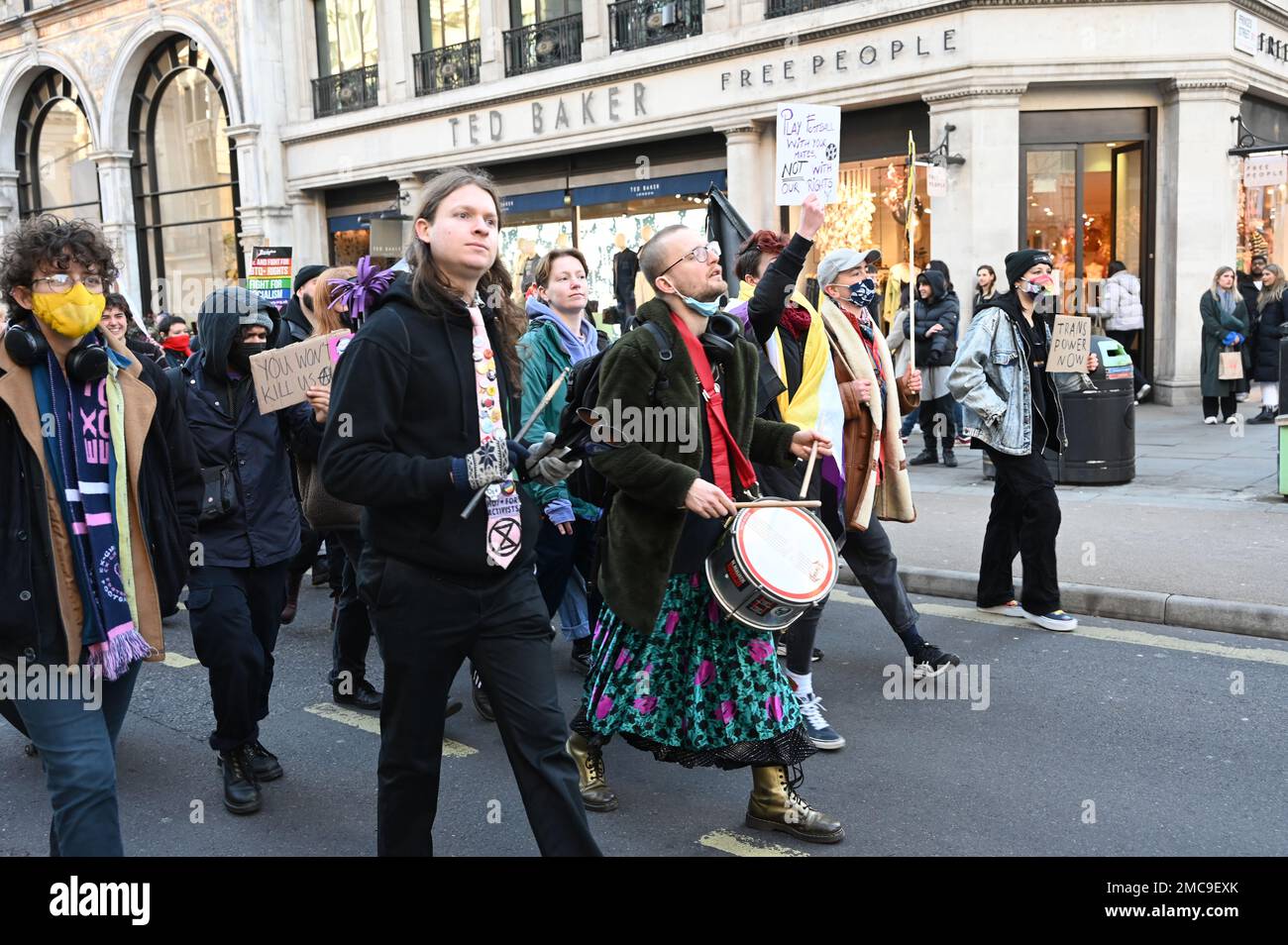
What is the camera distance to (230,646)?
450cm

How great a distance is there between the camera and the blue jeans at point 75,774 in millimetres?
3094

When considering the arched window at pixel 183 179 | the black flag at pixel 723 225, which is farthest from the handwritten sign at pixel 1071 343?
the arched window at pixel 183 179

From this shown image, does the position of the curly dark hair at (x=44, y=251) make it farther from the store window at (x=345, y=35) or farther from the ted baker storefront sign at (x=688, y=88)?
the store window at (x=345, y=35)

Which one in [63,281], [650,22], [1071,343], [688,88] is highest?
[650,22]

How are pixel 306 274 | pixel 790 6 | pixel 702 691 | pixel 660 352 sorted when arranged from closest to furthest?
1. pixel 660 352
2. pixel 702 691
3. pixel 306 274
4. pixel 790 6

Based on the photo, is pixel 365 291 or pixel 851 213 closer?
pixel 365 291

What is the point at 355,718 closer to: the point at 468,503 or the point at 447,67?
the point at 468,503

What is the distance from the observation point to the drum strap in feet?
12.9

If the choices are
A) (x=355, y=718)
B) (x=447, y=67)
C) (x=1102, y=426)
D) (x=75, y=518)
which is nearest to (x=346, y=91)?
(x=447, y=67)

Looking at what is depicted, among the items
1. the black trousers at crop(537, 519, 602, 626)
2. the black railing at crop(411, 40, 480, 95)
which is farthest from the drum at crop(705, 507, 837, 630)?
the black railing at crop(411, 40, 480, 95)

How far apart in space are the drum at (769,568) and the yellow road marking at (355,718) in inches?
71.7

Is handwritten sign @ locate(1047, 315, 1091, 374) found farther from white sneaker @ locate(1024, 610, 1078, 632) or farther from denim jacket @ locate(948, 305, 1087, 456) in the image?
white sneaker @ locate(1024, 610, 1078, 632)

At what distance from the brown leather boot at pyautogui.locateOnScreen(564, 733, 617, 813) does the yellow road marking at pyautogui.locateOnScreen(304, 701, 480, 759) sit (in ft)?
2.55

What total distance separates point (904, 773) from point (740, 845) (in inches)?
35.1
